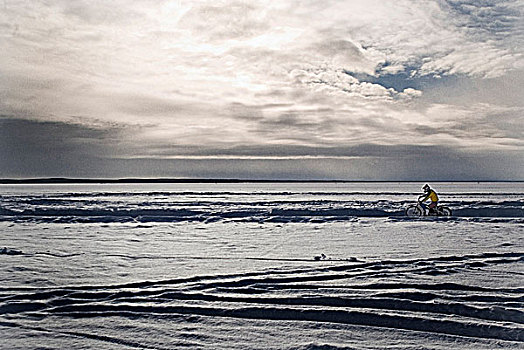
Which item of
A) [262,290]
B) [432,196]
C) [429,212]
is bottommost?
[262,290]

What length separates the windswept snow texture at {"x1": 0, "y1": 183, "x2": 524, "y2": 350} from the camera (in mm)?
4051

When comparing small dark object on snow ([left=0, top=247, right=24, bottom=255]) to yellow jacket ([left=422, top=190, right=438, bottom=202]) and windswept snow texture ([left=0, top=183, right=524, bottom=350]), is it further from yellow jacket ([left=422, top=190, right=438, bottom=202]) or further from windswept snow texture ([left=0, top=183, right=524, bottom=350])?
yellow jacket ([left=422, top=190, right=438, bottom=202])

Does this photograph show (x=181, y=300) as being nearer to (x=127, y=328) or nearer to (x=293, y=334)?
(x=127, y=328)

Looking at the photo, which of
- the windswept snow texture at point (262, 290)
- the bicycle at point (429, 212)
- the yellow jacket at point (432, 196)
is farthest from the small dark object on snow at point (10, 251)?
the yellow jacket at point (432, 196)

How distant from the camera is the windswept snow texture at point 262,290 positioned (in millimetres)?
4051

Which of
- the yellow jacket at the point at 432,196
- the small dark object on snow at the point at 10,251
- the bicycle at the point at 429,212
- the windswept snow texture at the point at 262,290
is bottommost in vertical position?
the windswept snow texture at the point at 262,290

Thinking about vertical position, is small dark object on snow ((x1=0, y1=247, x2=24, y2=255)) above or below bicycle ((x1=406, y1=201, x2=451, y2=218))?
below

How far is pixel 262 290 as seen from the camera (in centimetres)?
562

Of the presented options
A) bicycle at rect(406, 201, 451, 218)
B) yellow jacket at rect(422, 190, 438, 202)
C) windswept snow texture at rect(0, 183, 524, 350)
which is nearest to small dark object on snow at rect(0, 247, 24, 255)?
windswept snow texture at rect(0, 183, 524, 350)

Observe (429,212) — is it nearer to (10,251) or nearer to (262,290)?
(262,290)

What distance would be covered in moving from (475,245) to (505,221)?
5736mm

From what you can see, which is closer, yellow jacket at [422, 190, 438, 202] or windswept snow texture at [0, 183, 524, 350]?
windswept snow texture at [0, 183, 524, 350]

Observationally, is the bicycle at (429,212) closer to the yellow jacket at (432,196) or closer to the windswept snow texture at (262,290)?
the yellow jacket at (432,196)

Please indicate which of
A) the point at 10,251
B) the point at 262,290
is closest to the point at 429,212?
the point at 262,290
